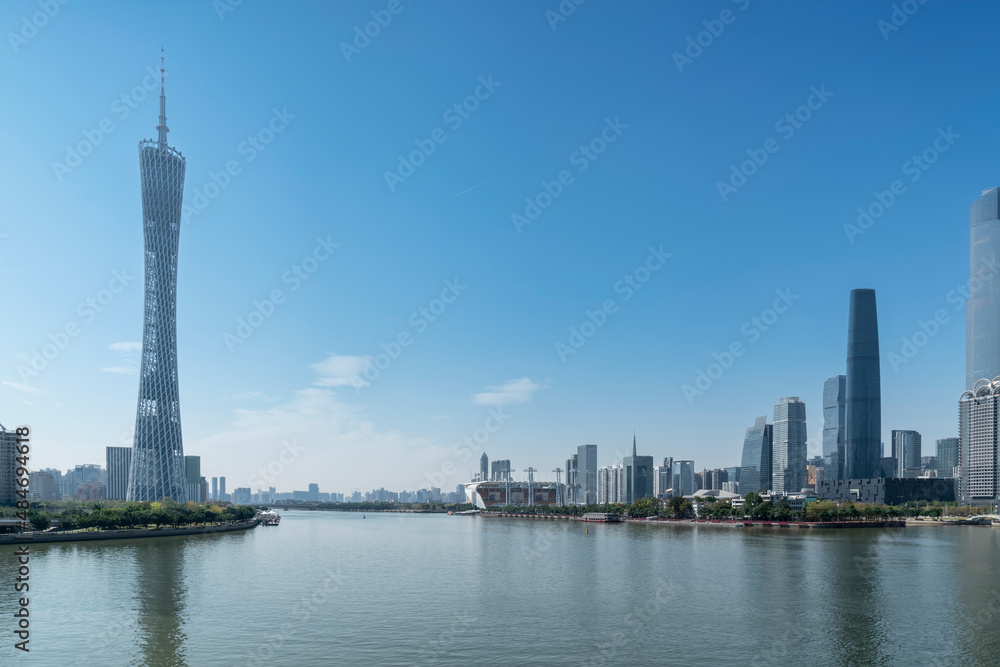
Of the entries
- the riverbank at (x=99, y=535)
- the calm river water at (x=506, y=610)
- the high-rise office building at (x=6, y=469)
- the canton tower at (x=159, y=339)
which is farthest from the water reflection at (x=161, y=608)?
the high-rise office building at (x=6, y=469)

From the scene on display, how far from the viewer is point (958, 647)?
2689 cm

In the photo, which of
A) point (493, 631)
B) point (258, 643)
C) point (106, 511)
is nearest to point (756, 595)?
point (493, 631)

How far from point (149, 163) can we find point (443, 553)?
Result: 83504 millimetres

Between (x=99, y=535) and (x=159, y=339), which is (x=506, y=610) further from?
(x=159, y=339)

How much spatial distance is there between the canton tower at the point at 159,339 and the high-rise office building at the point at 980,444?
187 meters

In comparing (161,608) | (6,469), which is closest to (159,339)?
(6,469)

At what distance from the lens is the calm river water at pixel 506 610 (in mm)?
25531

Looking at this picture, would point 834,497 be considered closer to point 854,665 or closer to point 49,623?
point 854,665

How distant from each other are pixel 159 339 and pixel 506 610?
299ft

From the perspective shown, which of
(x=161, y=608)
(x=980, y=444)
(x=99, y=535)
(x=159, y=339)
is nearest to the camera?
(x=161, y=608)

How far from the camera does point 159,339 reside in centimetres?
10600

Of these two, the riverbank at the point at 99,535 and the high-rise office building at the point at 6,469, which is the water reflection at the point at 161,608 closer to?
the riverbank at the point at 99,535

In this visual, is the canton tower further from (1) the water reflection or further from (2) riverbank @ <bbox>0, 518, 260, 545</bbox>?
(1) the water reflection

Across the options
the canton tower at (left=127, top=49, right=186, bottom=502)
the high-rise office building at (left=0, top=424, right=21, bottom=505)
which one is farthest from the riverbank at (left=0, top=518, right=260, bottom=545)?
the high-rise office building at (left=0, top=424, right=21, bottom=505)
